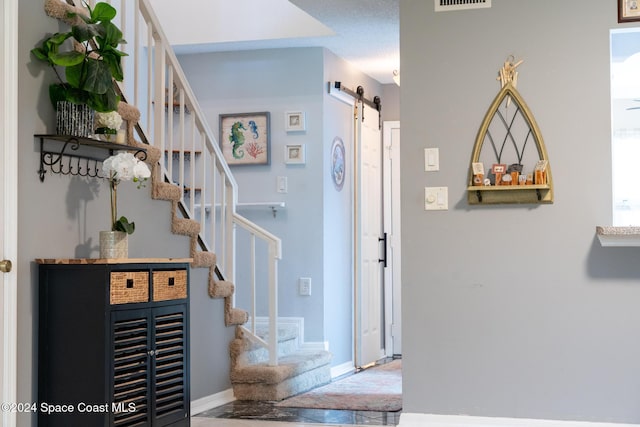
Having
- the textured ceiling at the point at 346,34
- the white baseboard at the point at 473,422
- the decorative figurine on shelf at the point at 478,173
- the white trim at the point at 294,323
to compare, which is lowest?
the white baseboard at the point at 473,422

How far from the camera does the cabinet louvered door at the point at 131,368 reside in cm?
360

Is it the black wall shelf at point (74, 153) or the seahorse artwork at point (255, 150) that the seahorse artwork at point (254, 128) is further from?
the black wall shelf at point (74, 153)

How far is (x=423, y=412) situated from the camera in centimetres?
431

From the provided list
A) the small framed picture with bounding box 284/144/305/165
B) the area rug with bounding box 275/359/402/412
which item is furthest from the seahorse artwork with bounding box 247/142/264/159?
the area rug with bounding box 275/359/402/412

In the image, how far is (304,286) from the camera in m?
6.57

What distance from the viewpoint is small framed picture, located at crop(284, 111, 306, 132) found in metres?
6.57

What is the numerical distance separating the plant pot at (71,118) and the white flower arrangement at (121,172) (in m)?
0.19

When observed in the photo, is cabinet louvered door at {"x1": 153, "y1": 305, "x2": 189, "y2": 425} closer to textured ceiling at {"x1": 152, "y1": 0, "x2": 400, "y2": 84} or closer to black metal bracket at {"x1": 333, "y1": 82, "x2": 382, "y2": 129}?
textured ceiling at {"x1": 152, "y1": 0, "x2": 400, "y2": 84}

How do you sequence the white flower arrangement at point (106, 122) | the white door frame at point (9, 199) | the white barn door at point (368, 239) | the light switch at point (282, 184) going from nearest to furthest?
the white door frame at point (9, 199), the white flower arrangement at point (106, 122), the light switch at point (282, 184), the white barn door at point (368, 239)

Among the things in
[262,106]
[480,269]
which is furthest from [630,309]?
[262,106]

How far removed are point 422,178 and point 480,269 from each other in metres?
0.55

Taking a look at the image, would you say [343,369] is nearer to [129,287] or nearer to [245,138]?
[245,138]

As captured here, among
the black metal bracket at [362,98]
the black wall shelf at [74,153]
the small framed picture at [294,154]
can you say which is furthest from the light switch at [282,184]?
the black wall shelf at [74,153]

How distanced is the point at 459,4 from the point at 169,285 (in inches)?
79.8
